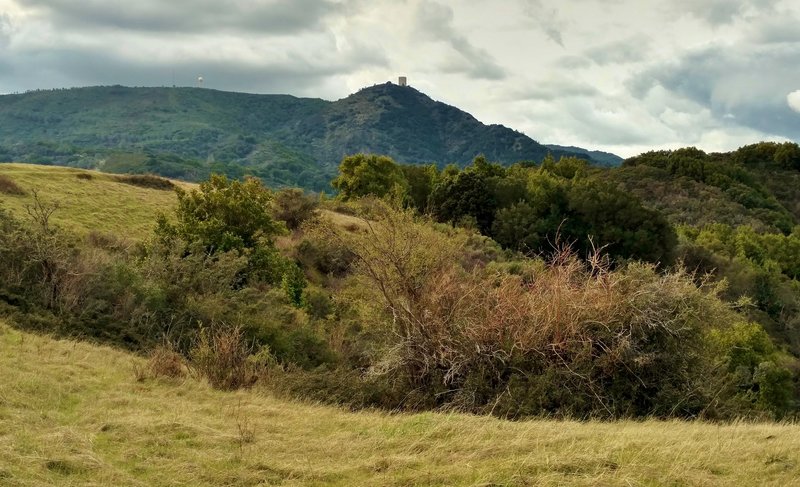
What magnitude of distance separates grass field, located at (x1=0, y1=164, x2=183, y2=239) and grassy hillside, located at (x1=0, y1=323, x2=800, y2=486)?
2136 cm

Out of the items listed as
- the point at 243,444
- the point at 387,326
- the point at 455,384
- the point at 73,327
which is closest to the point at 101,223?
the point at 73,327

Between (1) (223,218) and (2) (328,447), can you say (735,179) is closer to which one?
(1) (223,218)

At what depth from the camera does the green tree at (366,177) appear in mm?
62125

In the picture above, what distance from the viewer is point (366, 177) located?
62531 mm

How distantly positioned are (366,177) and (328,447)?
179 ft

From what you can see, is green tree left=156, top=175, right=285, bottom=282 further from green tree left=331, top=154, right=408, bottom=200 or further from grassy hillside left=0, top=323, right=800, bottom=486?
green tree left=331, top=154, right=408, bottom=200

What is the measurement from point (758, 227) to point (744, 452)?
300ft

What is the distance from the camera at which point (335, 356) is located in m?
20.6

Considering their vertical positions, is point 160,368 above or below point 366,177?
below

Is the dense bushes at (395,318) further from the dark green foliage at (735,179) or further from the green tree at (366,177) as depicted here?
the dark green foliage at (735,179)

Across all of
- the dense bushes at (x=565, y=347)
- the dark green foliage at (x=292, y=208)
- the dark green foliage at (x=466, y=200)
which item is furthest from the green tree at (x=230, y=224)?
the dark green foliage at (x=466, y=200)

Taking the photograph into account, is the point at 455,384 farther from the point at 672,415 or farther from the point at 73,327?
the point at 73,327

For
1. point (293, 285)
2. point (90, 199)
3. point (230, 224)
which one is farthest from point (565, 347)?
point (90, 199)

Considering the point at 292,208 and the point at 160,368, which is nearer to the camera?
the point at 160,368
